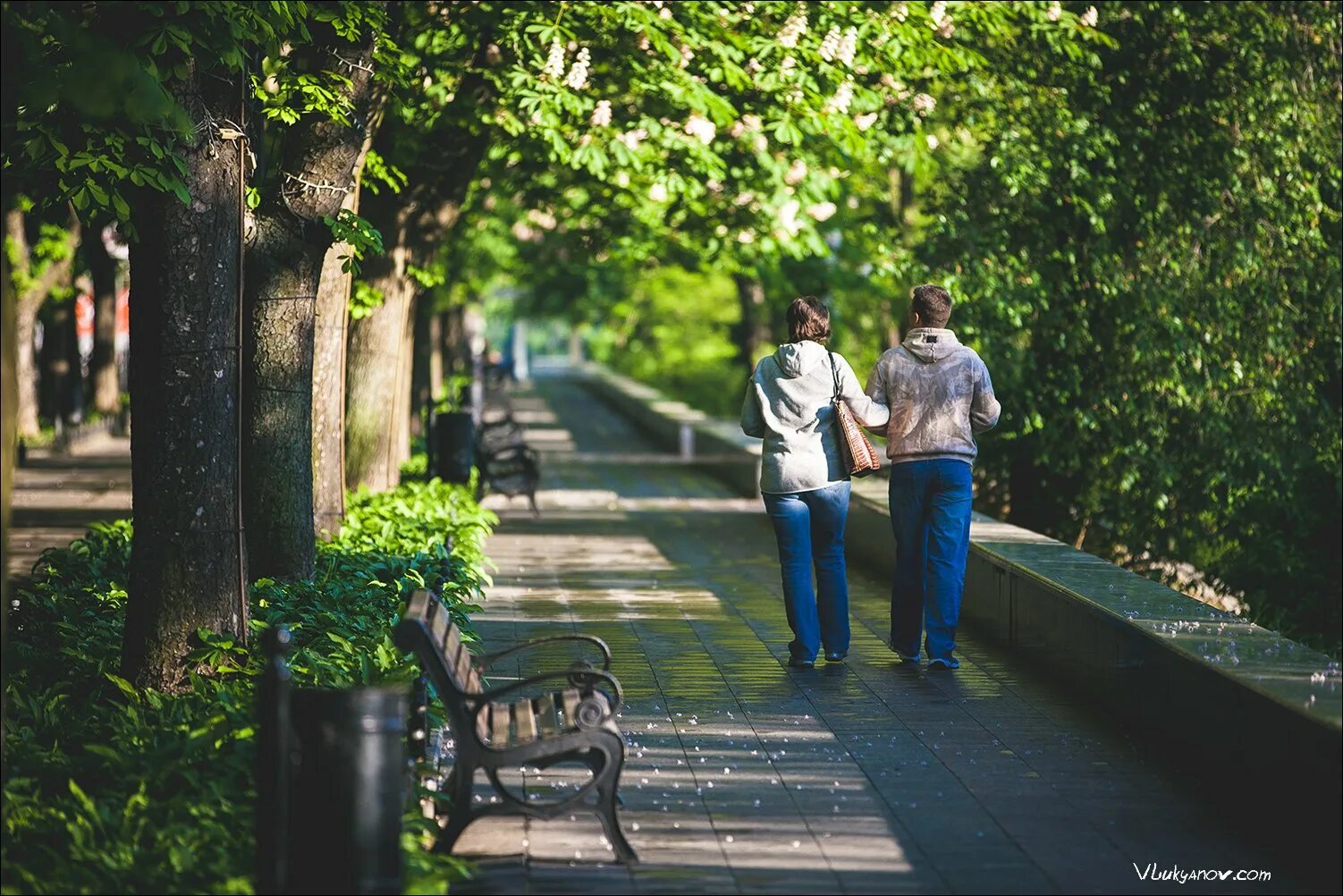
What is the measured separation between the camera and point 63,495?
20.0m

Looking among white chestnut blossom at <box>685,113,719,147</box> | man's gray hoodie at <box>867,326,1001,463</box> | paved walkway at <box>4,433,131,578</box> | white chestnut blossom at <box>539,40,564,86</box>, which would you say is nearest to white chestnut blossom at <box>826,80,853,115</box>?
white chestnut blossom at <box>685,113,719,147</box>

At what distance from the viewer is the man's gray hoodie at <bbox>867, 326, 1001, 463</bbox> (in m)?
8.66

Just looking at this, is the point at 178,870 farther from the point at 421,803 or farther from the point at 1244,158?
the point at 1244,158

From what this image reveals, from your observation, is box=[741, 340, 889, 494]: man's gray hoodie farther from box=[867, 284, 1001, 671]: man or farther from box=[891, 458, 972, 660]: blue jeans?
box=[891, 458, 972, 660]: blue jeans

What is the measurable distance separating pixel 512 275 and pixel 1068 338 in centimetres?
2471

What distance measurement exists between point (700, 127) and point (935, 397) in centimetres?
587

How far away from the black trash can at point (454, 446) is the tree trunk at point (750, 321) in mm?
13652

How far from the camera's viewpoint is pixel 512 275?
3866 centimetres

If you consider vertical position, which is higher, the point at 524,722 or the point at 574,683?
the point at 574,683

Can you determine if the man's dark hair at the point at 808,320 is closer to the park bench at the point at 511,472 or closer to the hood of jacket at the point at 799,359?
the hood of jacket at the point at 799,359

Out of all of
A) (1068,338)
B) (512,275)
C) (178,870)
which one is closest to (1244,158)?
(1068,338)

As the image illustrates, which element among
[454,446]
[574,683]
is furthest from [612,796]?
[454,446]

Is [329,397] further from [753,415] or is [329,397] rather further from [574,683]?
[574,683]

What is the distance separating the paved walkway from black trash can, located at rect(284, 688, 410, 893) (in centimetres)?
851
